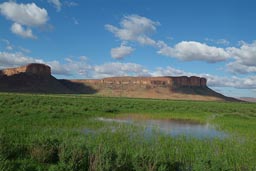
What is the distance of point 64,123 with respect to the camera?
18016 millimetres

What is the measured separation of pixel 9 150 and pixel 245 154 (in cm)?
793

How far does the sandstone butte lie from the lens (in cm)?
13925

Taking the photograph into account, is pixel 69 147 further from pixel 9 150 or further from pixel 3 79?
pixel 3 79

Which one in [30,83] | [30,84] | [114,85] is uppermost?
[114,85]

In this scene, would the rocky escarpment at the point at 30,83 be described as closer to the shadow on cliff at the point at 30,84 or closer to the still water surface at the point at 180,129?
the shadow on cliff at the point at 30,84

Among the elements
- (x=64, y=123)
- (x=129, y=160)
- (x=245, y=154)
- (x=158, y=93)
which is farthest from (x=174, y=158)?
(x=158, y=93)

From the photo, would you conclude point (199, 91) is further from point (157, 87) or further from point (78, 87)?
point (78, 87)

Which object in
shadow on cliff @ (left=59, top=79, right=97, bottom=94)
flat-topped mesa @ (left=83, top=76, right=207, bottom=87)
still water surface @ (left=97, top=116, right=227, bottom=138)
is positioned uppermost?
flat-topped mesa @ (left=83, top=76, right=207, bottom=87)

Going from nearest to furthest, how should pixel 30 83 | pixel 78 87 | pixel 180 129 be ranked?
pixel 180 129
pixel 30 83
pixel 78 87

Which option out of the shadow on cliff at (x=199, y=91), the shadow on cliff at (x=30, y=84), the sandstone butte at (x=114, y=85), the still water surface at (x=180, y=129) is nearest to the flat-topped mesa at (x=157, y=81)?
the sandstone butte at (x=114, y=85)

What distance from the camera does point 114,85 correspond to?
18150 centimetres

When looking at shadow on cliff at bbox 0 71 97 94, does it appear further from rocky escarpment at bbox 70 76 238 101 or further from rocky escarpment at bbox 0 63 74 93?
rocky escarpment at bbox 70 76 238 101

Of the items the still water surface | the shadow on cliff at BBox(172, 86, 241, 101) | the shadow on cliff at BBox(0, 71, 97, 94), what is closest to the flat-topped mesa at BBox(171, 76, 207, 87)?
the shadow on cliff at BBox(172, 86, 241, 101)

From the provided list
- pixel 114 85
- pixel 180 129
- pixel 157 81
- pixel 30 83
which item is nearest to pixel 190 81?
pixel 157 81
